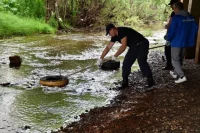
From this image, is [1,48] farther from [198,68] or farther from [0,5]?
[198,68]

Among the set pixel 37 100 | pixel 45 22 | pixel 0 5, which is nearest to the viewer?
pixel 37 100

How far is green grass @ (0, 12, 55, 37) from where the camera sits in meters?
19.0

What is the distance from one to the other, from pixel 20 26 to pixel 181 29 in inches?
576

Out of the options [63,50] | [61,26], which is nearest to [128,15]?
[61,26]

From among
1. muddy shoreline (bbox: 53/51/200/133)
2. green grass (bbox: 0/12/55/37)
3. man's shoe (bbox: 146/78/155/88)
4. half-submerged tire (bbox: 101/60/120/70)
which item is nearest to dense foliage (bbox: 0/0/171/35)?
green grass (bbox: 0/12/55/37)

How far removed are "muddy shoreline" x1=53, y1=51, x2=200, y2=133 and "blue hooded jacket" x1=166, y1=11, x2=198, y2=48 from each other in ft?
3.70

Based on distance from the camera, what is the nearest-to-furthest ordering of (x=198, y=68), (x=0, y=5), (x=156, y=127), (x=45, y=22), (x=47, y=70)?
(x=156, y=127) < (x=198, y=68) < (x=47, y=70) < (x=0, y=5) < (x=45, y=22)

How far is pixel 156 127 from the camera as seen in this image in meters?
5.08

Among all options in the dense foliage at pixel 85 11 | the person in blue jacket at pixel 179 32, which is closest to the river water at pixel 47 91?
the person in blue jacket at pixel 179 32

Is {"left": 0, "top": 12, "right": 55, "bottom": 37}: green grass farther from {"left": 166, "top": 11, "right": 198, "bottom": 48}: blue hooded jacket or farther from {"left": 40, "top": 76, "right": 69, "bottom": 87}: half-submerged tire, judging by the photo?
{"left": 166, "top": 11, "right": 198, "bottom": 48}: blue hooded jacket

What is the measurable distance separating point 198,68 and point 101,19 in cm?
1793

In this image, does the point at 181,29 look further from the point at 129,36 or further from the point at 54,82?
the point at 54,82

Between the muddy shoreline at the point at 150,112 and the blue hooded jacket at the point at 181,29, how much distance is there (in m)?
1.13

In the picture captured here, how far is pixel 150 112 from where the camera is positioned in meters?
5.96
